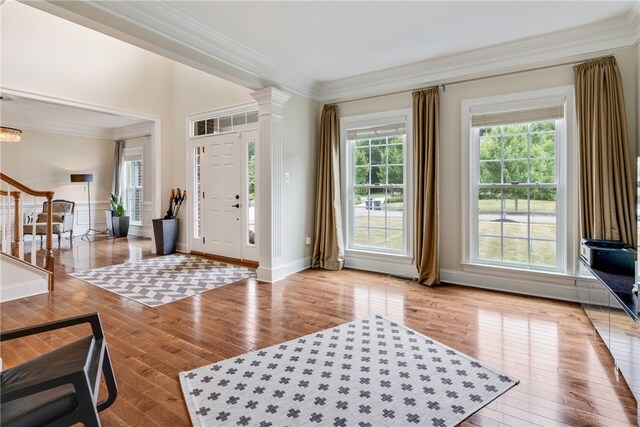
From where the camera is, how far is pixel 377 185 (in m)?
4.82

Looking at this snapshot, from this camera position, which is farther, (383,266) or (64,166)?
(64,166)

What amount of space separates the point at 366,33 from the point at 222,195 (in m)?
3.46

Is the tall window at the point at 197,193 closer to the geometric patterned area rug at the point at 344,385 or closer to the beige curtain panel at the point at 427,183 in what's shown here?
the beige curtain panel at the point at 427,183

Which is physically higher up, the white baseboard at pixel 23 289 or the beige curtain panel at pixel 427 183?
the beige curtain panel at pixel 427 183

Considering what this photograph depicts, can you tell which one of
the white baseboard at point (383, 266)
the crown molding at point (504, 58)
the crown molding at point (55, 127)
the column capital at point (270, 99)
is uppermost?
the crown molding at point (55, 127)

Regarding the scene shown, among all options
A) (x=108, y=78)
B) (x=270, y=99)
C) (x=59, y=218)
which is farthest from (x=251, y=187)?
(x=59, y=218)

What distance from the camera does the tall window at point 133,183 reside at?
28.4 ft

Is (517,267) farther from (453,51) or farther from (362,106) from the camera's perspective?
(362,106)

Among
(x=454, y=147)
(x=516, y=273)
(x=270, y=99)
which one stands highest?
(x=270, y=99)

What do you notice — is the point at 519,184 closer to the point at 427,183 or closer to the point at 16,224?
the point at 427,183

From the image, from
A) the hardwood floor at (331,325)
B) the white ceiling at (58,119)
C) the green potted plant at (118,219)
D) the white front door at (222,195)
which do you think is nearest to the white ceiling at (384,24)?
the white front door at (222,195)

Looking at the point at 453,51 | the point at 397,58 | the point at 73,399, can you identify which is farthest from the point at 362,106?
the point at 73,399

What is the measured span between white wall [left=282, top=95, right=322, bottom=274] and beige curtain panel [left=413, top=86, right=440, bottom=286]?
1.55 meters

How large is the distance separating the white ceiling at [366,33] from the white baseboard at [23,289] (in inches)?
114
